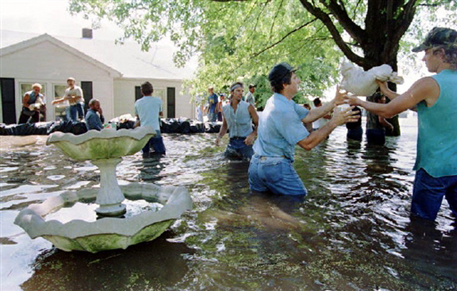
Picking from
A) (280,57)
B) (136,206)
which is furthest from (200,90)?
(136,206)

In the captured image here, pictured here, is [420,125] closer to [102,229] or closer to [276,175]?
[276,175]

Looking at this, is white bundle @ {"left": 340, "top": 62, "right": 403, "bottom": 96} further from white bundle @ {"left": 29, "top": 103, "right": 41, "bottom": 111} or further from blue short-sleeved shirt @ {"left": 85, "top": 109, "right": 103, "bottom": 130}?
white bundle @ {"left": 29, "top": 103, "right": 41, "bottom": 111}

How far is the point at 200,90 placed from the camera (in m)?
18.4

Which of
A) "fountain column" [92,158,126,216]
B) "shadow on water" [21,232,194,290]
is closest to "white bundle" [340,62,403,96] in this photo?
"shadow on water" [21,232,194,290]

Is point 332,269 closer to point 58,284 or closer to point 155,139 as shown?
point 58,284

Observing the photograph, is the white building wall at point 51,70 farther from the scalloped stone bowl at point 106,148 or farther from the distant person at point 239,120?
the scalloped stone bowl at point 106,148

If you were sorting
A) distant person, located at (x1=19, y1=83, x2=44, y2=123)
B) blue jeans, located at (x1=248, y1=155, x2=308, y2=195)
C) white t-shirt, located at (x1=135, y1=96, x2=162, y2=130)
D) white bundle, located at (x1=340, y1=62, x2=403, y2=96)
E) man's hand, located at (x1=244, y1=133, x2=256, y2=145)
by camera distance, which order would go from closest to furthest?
1. white bundle, located at (x1=340, y1=62, x2=403, y2=96)
2. blue jeans, located at (x1=248, y1=155, x2=308, y2=195)
3. man's hand, located at (x1=244, y1=133, x2=256, y2=145)
4. white t-shirt, located at (x1=135, y1=96, x2=162, y2=130)
5. distant person, located at (x1=19, y1=83, x2=44, y2=123)

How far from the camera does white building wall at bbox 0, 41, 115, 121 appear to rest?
2145 cm

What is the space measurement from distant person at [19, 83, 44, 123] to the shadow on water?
1507cm

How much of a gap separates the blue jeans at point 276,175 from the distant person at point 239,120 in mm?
2652

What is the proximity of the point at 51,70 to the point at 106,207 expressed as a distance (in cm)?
2087

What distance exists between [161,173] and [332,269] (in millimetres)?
5126

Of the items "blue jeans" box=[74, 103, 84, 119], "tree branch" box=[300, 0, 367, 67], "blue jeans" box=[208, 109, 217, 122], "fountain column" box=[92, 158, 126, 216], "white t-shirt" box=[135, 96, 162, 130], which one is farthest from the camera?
"blue jeans" box=[208, 109, 217, 122]

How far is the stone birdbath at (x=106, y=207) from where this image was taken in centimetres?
328
